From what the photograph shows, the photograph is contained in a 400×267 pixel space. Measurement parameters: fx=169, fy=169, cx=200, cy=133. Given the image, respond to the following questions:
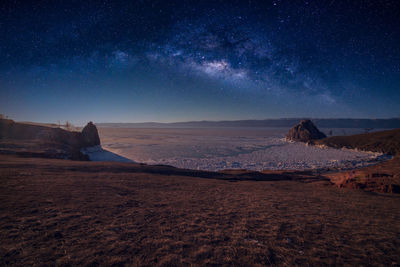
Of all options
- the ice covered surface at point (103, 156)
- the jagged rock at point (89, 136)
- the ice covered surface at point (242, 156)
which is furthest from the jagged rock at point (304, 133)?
the jagged rock at point (89, 136)

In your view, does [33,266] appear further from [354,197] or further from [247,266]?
[354,197]

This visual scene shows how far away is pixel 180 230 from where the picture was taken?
10.1ft

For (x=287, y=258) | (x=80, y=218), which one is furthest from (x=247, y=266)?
(x=80, y=218)

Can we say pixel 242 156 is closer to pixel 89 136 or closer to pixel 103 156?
pixel 103 156

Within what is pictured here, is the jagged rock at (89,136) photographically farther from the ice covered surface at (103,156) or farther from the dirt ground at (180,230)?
the dirt ground at (180,230)

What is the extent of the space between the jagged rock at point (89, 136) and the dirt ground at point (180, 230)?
22.8m

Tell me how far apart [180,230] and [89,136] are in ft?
91.4

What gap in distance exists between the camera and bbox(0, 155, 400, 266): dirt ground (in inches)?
88.2

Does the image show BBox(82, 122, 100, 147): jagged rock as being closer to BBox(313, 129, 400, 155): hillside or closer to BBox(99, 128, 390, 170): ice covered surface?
BBox(99, 128, 390, 170): ice covered surface

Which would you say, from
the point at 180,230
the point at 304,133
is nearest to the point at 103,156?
the point at 180,230

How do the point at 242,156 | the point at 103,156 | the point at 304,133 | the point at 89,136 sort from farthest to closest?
the point at 304,133
the point at 89,136
the point at 242,156
the point at 103,156

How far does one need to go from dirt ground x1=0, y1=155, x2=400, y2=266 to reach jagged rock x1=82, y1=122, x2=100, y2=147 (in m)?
22.8

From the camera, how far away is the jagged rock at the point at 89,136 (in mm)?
25097

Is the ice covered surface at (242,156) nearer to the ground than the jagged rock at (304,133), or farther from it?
nearer to the ground
